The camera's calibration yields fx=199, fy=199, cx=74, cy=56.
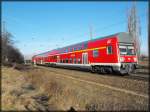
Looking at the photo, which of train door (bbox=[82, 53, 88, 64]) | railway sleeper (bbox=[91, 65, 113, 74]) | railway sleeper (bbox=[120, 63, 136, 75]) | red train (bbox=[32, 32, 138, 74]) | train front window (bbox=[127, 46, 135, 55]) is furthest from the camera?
train door (bbox=[82, 53, 88, 64])

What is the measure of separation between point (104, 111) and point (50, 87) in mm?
4588

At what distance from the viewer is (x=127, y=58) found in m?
16.1

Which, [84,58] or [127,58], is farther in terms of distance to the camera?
[84,58]

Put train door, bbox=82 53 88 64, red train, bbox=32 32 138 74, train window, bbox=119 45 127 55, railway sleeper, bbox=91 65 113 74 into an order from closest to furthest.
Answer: red train, bbox=32 32 138 74 → train window, bbox=119 45 127 55 → railway sleeper, bbox=91 65 113 74 → train door, bbox=82 53 88 64

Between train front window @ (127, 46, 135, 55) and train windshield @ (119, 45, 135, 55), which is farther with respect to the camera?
train front window @ (127, 46, 135, 55)

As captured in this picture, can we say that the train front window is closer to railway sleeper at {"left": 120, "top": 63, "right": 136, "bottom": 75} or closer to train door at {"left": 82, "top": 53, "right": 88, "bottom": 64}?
railway sleeper at {"left": 120, "top": 63, "right": 136, "bottom": 75}

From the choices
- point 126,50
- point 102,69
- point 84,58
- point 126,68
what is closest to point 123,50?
point 126,50

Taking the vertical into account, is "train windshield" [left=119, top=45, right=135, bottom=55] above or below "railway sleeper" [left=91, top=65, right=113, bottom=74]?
above

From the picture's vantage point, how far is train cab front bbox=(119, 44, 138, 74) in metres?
15.7

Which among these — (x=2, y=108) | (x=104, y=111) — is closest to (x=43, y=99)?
(x=2, y=108)

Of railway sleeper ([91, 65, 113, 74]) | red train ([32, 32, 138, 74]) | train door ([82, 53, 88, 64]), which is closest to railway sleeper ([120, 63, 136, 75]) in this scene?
red train ([32, 32, 138, 74])

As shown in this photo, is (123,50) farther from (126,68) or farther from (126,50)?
(126,68)

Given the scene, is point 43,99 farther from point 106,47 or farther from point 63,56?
point 63,56

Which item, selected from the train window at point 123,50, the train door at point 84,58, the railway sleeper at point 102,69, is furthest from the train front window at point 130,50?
the train door at point 84,58
